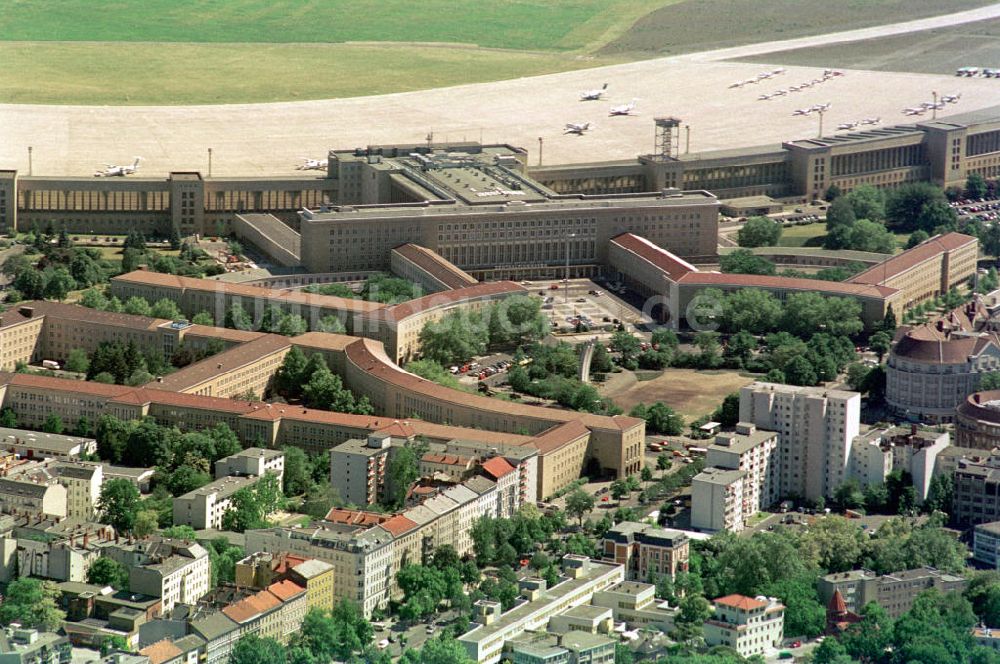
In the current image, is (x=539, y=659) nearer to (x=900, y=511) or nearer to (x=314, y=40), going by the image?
(x=900, y=511)

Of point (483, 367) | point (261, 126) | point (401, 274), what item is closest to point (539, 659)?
point (483, 367)

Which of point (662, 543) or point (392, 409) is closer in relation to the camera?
point (662, 543)

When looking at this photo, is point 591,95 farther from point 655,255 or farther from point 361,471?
point 361,471

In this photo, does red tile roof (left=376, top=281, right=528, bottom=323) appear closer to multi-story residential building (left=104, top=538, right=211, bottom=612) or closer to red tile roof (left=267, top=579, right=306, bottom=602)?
multi-story residential building (left=104, top=538, right=211, bottom=612)

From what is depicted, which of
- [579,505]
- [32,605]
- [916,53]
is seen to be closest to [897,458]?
[579,505]

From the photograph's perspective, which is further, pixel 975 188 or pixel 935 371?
pixel 975 188
